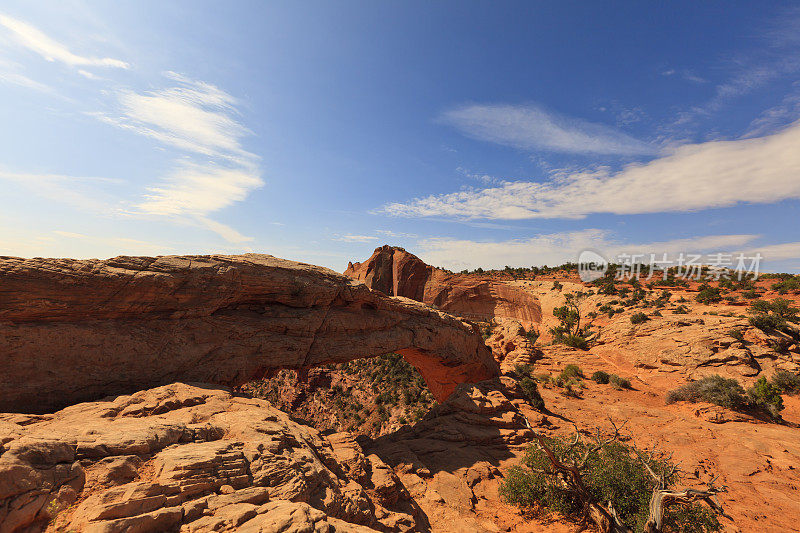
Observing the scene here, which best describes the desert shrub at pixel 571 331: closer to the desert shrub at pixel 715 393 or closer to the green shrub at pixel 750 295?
the desert shrub at pixel 715 393

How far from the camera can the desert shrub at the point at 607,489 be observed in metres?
9.93

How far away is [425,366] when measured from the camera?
75.9 feet

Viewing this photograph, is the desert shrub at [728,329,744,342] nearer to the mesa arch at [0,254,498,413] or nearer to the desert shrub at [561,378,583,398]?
the desert shrub at [561,378,583,398]

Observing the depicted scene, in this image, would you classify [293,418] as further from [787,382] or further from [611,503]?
[787,382]

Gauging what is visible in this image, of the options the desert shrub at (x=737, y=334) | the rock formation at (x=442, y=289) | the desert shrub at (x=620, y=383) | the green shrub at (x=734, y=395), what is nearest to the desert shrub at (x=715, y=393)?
the green shrub at (x=734, y=395)

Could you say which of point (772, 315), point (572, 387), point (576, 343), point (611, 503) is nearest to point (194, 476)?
point (611, 503)

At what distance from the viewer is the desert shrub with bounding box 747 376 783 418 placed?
64.5 feet

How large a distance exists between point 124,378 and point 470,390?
16742 millimetres

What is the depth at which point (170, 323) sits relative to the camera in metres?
12.8

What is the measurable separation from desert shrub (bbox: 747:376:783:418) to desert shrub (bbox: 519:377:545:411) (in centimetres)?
1393

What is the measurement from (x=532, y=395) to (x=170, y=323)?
2122 centimetres

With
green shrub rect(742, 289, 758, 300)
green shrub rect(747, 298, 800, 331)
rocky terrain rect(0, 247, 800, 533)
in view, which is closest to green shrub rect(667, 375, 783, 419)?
rocky terrain rect(0, 247, 800, 533)

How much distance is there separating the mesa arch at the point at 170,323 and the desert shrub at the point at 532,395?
26.8 ft

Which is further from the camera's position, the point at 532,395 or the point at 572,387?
the point at 572,387
